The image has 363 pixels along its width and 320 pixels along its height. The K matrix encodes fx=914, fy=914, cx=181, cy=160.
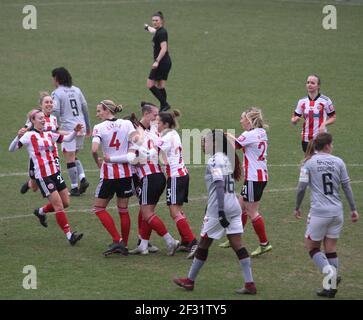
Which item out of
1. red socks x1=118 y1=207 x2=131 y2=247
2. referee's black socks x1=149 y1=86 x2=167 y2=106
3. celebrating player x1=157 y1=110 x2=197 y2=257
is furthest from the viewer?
referee's black socks x1=149 y1=86 x2=167 y2=106

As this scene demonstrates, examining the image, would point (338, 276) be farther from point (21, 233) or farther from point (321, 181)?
point (21, 233)

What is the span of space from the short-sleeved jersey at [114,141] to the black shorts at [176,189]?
0.59 meters

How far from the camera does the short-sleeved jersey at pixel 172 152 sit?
41.0 ft

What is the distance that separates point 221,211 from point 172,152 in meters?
2.10

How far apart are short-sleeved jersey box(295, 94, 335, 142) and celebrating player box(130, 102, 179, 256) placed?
12.9 ft

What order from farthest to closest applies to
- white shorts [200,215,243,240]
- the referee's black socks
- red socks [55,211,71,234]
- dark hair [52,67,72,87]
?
the referee's black socks
dark hair [52,67,72,87]
red socks [55,211,71,234]
white shorts [200,215,243,240]

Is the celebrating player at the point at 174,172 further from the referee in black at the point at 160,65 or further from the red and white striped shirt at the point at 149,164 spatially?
the referee in black at the point at 160,65

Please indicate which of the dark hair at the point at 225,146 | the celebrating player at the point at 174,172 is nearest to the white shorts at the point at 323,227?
the dark hair at the point at 225,146

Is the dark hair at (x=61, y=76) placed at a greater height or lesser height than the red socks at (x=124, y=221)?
greater

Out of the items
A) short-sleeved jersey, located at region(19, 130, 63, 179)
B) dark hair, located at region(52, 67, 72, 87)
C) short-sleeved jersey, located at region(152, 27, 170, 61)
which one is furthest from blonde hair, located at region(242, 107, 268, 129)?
short-sleeved jersey, located at region(152, 27, 170, 61)

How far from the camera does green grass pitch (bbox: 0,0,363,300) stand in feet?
38.1

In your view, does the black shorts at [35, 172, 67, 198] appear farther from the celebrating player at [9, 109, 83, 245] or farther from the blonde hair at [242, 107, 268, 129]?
the blonde hair at [242, 107, 268, 129]

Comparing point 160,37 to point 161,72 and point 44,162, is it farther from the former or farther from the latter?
point 44,162

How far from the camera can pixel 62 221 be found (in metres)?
13.1
